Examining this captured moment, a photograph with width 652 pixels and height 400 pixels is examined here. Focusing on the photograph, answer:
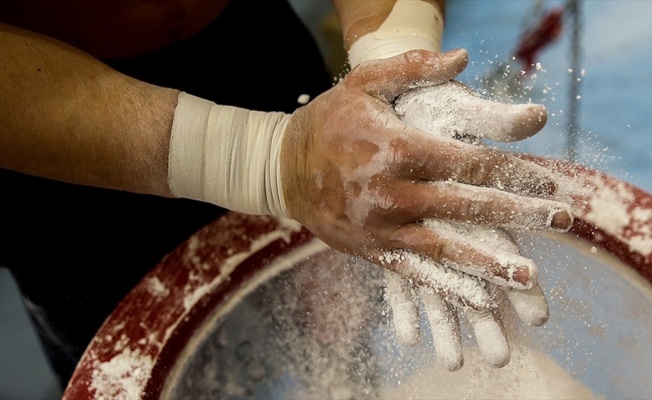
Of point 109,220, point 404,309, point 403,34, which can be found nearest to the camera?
point 404,309

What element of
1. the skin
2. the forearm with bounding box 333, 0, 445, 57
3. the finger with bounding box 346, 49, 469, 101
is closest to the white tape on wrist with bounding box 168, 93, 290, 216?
the skin

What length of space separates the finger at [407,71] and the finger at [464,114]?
0.02 metres

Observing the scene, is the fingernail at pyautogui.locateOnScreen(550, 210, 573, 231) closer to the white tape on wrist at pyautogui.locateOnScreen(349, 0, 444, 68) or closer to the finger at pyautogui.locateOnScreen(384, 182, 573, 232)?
the finger at pyautogui.locateOnScreen(384, 182, 573, 232)

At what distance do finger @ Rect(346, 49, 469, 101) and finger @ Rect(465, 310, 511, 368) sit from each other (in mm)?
247

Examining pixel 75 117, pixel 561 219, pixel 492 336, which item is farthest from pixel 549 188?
pixel 75 117

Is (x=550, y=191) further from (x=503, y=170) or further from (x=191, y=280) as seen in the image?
(x=191, y=280)

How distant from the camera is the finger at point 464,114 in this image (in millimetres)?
616

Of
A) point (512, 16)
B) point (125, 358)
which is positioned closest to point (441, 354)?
point (125, 358)

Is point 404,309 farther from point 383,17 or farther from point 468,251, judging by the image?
point 383,17

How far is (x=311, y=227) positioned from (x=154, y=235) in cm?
37

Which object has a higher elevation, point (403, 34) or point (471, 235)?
point (403, 34)

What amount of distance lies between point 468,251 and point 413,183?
0.28 ft

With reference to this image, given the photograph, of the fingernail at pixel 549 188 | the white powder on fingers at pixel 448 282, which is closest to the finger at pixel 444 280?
the white powder on fingers at pixel 448 282

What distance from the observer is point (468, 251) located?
2.11 ft
